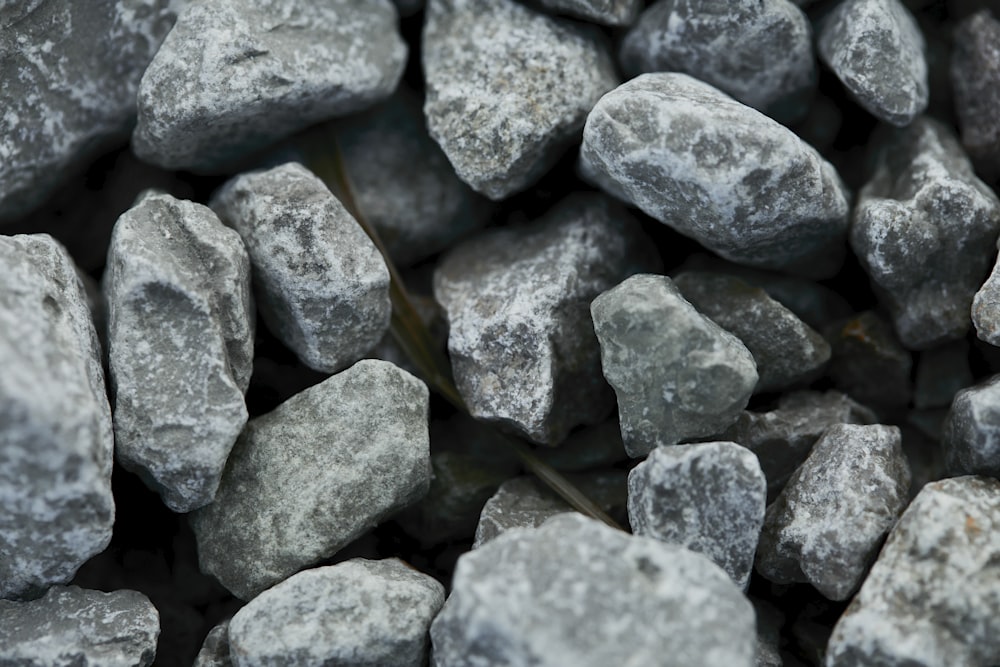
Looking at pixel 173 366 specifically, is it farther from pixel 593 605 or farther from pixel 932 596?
pixel 932 596

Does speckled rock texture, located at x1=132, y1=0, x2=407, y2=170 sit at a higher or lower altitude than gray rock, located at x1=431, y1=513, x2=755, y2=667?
higher

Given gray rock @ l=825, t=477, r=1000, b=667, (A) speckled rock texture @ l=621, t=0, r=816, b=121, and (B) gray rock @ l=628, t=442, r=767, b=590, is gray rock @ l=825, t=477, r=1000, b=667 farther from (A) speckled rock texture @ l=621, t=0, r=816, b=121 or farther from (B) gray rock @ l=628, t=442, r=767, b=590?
(A) speckled rock texture @ l=621, t=0, r=816, b=121

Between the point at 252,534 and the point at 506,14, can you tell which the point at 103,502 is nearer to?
the point at 252,534

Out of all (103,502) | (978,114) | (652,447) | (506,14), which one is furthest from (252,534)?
(978,114)

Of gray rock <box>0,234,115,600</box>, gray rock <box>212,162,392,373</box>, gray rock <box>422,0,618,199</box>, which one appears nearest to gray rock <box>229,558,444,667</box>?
gray rock <box>0,234,115,600</box>

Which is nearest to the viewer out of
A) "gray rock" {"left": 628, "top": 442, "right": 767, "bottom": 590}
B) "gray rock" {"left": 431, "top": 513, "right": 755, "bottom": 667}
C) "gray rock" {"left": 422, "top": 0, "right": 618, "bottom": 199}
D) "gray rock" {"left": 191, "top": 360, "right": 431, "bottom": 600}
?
"gray rock" {"left": 431, "top": 513, "right": 755, "bottom": 667}
